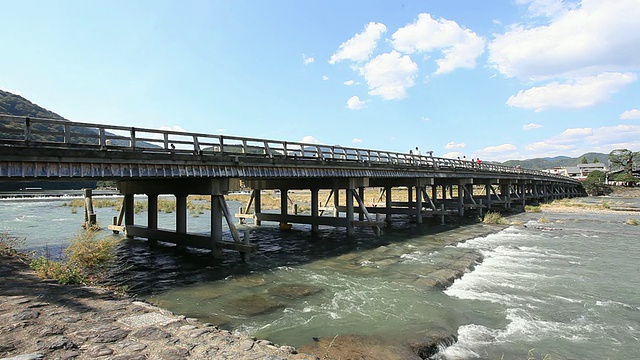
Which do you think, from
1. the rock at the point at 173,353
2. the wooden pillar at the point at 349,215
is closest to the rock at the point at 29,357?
the rock at the point at 173,353

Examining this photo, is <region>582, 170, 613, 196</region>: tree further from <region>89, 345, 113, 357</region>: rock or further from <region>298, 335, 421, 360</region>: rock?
<region>89, 345, 113, 357</region>: rock

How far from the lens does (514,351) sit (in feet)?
24.9

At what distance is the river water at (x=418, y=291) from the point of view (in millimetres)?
8281

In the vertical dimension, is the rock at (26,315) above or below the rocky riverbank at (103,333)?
above

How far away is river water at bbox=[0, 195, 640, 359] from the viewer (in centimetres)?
828

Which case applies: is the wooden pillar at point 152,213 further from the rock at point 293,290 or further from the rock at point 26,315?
the rock at point 26,315

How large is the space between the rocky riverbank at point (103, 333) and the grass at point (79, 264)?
1.20 m

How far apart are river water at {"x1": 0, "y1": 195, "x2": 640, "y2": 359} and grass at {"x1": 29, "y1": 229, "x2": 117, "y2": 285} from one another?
158cm

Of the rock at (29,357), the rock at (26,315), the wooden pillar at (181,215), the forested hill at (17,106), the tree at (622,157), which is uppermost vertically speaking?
the forested hill at (17,106)

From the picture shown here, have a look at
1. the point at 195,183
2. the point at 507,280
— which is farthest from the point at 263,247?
the point at 507,280

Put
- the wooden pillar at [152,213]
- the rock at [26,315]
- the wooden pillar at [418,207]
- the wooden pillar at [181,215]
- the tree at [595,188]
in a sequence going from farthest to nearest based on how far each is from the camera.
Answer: the tree at [595,188], the wooden pillar at [418,207], the wooden pillar at [152,213], the wooden pillar at [181,215], the rock at [26,315]

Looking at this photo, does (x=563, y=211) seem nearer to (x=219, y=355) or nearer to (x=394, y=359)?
(x=394, y=359)

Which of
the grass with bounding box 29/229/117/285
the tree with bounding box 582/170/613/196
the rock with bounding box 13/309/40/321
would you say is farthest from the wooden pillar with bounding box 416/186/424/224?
the tree with bounding box 582/170/613/196

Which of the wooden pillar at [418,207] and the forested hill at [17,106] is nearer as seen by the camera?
the wooden pillar at [418,207]
